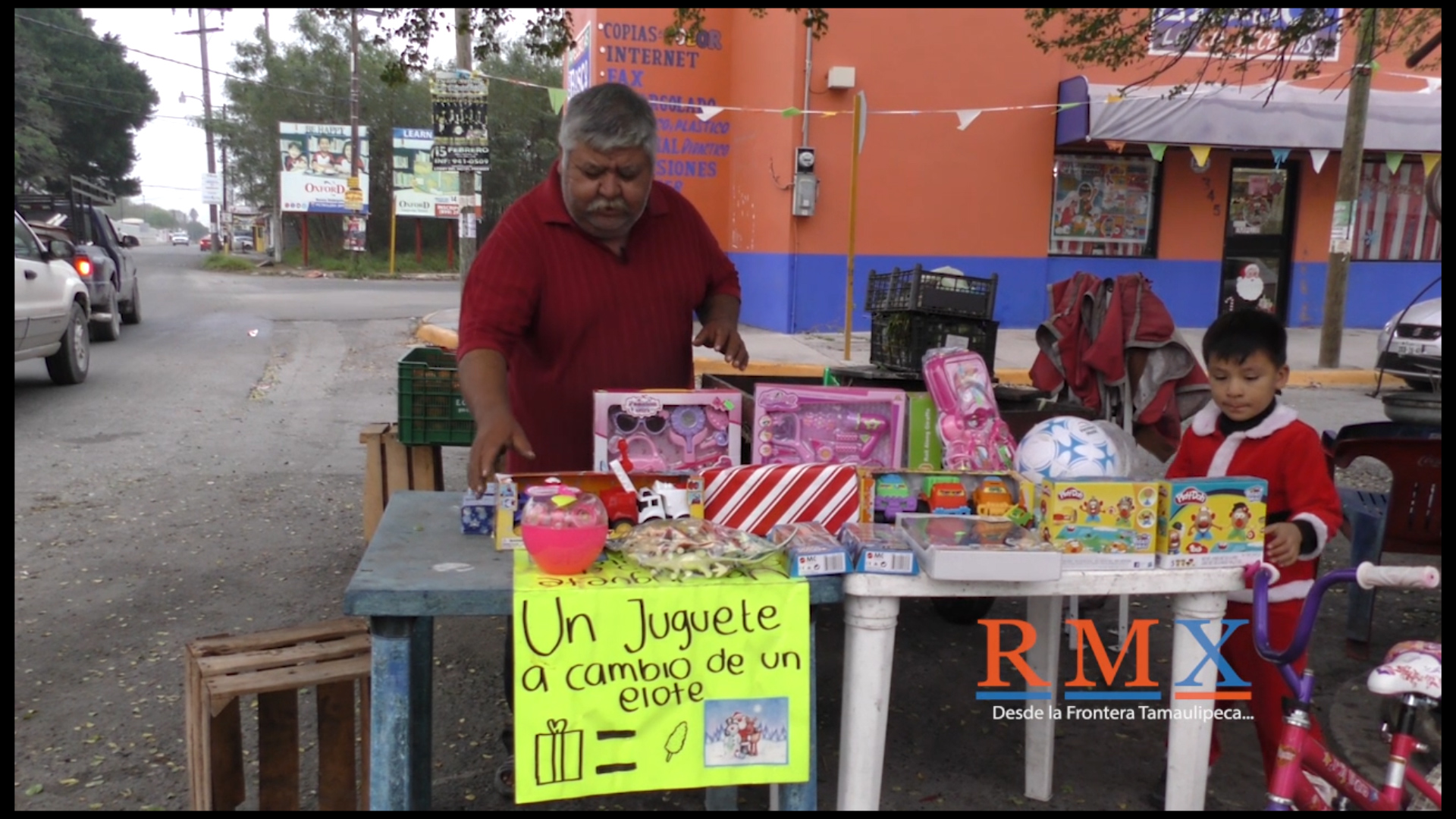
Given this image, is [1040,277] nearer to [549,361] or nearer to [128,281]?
[549,361]

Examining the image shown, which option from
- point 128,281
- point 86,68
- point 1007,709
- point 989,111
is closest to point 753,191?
point 989,111

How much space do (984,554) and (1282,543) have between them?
903 millimetres

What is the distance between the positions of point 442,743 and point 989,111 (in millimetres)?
11754

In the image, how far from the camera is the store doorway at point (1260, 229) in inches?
562

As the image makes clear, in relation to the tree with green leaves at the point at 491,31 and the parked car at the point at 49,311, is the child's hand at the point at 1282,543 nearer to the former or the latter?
the tree with green leaves at the point at 491,31

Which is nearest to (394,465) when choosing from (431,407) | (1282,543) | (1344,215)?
(431,407)

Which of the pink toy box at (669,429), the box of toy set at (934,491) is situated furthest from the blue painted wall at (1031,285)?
the box of toy set at (934,491)

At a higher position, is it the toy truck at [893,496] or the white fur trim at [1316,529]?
the toy truck at [893,496]

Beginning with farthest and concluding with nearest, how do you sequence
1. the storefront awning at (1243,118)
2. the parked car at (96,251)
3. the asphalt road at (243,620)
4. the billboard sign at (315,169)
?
the billboard sign at (315,169) → the parked car at (96,251) → the storefront awning at (1243,118) → the asphalt road at (243,620)

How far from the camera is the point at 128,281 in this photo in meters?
15.4

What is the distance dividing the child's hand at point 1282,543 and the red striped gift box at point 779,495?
1.03 meters

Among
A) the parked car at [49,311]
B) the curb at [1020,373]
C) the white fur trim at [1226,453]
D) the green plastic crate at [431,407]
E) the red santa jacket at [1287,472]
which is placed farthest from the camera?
the curb at [1020,373]

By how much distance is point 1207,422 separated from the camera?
9.85ft

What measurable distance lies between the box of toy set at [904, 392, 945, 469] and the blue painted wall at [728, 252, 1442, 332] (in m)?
10.4
